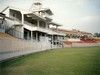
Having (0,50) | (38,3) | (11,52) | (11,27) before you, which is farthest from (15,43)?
(38,3)

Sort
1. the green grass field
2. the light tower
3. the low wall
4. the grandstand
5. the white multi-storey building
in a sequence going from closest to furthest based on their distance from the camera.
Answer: the green grass field < the low wall < the grandstand < the white multi-storey building < the light tower

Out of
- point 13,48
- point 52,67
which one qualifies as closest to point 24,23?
point 13,48

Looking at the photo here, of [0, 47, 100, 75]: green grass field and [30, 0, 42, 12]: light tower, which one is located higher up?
[30, 0, 42, 12]: light tower

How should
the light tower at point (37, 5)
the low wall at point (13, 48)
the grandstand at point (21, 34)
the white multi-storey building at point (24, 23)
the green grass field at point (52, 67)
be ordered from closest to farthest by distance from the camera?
the green grass field at point (52, 67)
the low wall at point (13, 48)
the grandstand at point (21, 34)
the white multi-storey building at point (24, 23)
the light tower at point (37, 5)

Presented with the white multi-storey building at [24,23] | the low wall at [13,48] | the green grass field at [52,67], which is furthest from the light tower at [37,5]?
the green grass field at [52,67]

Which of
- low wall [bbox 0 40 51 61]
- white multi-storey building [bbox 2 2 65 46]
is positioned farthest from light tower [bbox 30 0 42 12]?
low wall [bbox 0 40 51 61]

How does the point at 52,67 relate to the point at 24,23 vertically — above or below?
below

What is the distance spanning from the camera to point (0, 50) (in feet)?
16.7

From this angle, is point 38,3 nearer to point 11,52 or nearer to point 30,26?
point 30,26

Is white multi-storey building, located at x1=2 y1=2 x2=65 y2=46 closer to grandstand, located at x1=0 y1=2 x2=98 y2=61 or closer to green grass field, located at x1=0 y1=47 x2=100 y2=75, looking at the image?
grandstand, located at x1=0 y1=2 x2=98 y2=61

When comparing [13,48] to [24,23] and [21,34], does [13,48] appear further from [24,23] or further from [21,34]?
[24,23]

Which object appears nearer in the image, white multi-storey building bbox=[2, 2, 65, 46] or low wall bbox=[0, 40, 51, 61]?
low wall bbox=[0, 40, 51, 61]

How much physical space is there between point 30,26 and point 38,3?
3.19 metres

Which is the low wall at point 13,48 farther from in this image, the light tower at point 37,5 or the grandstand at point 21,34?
the light tower at point 37,5
